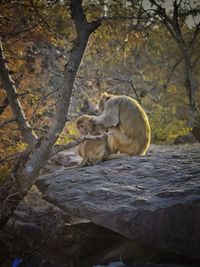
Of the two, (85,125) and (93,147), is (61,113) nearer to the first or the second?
(85,125)

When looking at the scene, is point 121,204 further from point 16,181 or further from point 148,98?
point 148,98

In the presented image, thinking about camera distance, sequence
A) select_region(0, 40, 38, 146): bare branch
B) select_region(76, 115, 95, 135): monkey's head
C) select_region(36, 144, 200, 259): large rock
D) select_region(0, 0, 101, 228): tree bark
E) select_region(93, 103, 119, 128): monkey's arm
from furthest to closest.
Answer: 1. select_region(93, 103, 119, 128): monkey's arm
2. select_region(76, 115, 95, 135): monkey's head
3. select_region(0, 40, 38, 146): bare branch
4. select_region(0, 0, 101, 228): tree bark
5. select_region(36, 144, 200, 259): large rock

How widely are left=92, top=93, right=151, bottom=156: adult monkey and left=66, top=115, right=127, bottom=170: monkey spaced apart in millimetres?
108

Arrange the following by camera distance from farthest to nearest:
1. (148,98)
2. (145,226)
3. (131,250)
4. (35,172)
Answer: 1. (148,98)
2. (35,172)
3. (131,250)
4. (145,226)

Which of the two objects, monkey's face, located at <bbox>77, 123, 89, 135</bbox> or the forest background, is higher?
the forest background

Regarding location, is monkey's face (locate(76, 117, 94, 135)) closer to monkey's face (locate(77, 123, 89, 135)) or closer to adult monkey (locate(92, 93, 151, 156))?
monkey's face (locate(77, 123, 89, 135))

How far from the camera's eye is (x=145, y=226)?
541 centimetres

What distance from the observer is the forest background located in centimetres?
735

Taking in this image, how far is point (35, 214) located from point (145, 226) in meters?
4.27

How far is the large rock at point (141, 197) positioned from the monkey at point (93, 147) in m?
0.45

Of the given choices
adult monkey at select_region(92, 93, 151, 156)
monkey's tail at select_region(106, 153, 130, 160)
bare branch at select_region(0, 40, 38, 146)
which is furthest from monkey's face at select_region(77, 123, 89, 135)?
bare branch at select_region(0, 40, 38, 146)

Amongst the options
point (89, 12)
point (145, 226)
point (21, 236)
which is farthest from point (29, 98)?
point (145, 226)

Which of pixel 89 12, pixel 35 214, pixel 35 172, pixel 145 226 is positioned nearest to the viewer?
pixel 145 226

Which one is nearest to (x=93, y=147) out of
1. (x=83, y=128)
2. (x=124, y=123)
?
(x=83, y=128)
